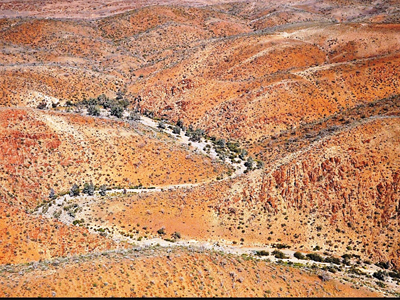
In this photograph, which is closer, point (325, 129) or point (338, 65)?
point (325, 129)

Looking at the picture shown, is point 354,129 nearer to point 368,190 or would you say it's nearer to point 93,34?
point 368,190

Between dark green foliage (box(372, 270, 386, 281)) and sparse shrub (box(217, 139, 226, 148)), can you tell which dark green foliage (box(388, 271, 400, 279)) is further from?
sparse shrub (box(217, 139, 226, 148))

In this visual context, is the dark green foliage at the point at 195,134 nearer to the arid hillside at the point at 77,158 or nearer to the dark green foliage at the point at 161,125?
the dark green foliage at the point at 161,125

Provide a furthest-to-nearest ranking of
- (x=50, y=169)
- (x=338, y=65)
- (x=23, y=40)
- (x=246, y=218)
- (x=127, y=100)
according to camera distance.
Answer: (x=23, y=40), (x=127, y=100), (x=338, y=65), (x=50, y=169), (x=246, y=218)

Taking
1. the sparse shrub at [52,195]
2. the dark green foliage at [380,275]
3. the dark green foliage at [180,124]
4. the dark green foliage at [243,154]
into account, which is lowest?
the dark green foliage at [380,275]

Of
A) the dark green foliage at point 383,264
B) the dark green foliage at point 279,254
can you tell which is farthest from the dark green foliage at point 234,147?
the dark green foliage at point 383,264

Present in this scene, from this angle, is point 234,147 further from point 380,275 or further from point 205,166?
point 380,275

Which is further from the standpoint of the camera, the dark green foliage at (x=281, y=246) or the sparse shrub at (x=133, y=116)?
the sparse shrub at (x=133, y=116)

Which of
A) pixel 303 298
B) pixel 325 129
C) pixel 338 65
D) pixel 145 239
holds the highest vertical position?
pixel 338 65

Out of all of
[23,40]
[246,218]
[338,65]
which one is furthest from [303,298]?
[23,40]
